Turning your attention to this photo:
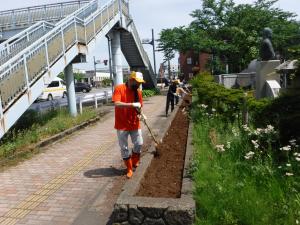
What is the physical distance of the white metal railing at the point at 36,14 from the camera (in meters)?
20.8

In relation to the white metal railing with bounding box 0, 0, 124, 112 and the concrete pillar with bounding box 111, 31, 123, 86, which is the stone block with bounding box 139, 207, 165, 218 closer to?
the white metal railing with bounding box 0, 0, 124, 112

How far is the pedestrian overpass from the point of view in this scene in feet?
32.2

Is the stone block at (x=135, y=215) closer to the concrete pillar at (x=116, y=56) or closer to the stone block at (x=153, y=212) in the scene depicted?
the stone block at (x=153, y=212)

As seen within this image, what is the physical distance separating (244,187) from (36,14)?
65.1 feet

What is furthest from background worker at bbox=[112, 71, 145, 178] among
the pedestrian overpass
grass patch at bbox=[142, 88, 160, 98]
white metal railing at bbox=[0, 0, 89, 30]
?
grass patch at bbox=[142, 88, 160, 98]

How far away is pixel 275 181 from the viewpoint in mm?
4398

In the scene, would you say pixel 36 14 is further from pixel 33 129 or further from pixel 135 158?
pixel 135 158

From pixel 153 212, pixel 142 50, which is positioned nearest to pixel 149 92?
pixel 142 50

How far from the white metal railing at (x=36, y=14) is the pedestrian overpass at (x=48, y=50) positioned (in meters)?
0.11

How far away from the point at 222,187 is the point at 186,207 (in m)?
0.72

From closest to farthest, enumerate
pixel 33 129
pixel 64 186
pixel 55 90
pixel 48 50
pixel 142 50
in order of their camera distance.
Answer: pixel 64 186 → pixel 33 129 → pixel 48 50 → pixel 142 50 → pixel 55 90

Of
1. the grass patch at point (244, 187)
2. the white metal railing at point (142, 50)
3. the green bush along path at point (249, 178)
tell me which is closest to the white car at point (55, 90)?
the white metal railing at point (142, 50)

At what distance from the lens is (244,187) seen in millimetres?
4410

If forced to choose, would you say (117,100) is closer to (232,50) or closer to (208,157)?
(208,157)
